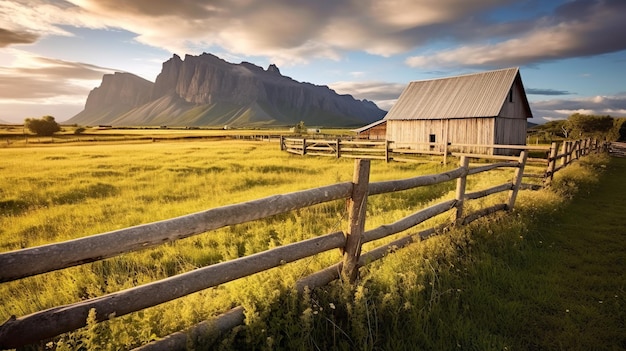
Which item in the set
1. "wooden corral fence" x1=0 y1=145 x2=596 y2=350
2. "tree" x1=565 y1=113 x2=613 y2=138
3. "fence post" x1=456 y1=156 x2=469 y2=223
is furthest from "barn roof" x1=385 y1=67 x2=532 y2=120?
"tree" x1=565 y1=113 x2=613 y2=138

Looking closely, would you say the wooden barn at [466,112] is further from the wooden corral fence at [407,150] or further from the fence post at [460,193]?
the fence post at [460,193]

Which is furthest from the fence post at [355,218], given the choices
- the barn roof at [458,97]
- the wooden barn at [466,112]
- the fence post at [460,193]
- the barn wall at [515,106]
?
the barn wall at [515,106]

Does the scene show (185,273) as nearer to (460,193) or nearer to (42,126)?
(460,193)

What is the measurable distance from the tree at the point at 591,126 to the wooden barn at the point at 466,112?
38922 millimetres

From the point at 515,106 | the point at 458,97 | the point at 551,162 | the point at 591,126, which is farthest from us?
the point at 591,126

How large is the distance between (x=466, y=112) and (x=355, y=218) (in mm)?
26036

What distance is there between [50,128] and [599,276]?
103351 mm

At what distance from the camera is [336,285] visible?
3.65 meters

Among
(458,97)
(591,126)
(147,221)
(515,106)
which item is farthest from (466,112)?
(591,126)

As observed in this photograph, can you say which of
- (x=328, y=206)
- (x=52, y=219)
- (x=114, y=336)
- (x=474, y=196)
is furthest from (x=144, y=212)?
(x=474, y=196)

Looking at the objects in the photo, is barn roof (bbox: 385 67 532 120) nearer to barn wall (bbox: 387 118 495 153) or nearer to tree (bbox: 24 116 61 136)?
barn wall (bbox: 387 118 495 153)

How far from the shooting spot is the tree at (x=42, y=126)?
80438 mm

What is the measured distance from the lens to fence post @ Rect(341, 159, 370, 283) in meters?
3.74

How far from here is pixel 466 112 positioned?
26469 mm
